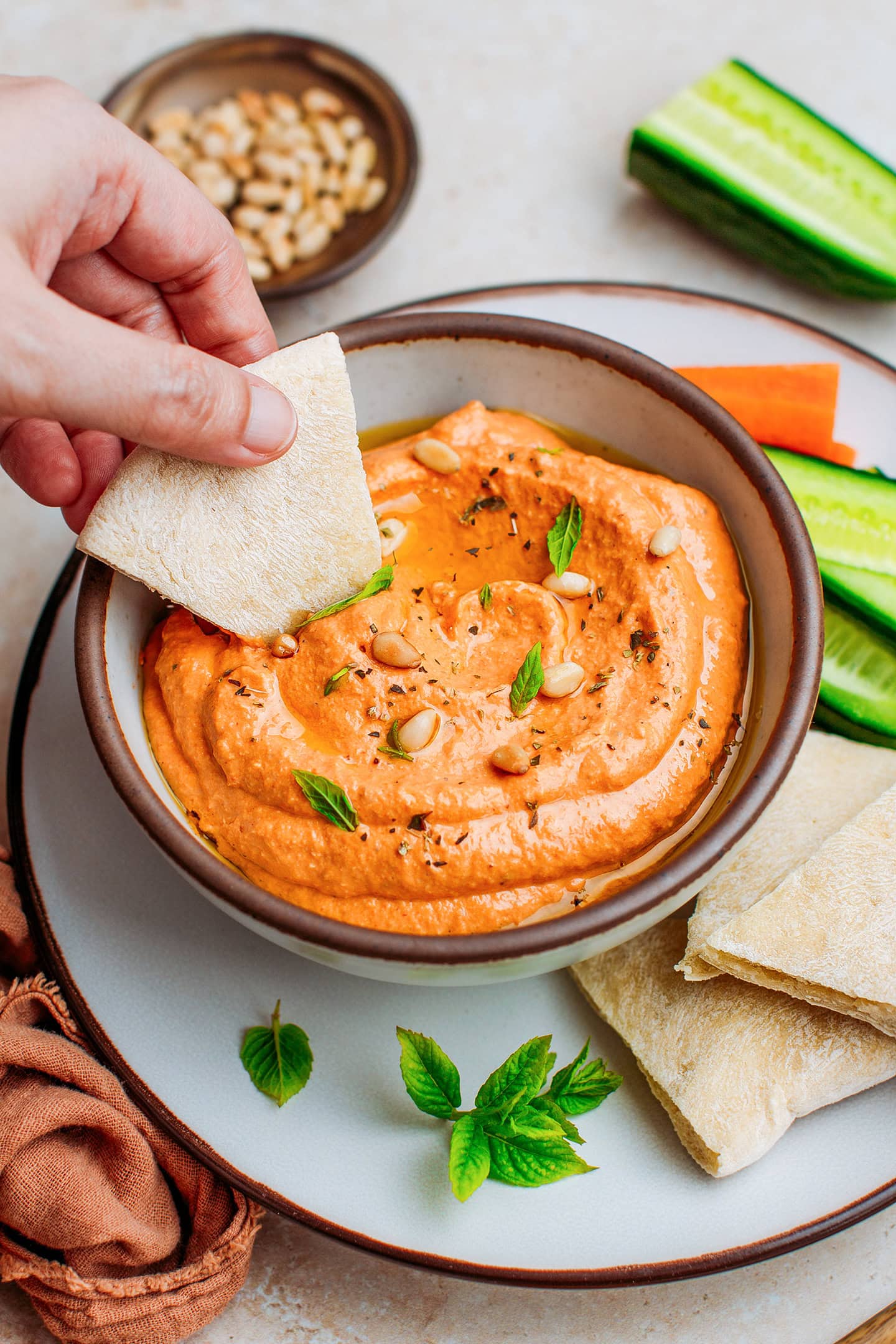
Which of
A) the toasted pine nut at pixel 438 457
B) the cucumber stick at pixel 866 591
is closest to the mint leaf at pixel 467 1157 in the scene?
the toasted pine nut at pixel 438 457

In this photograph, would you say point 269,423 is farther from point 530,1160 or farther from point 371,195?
point 371,195

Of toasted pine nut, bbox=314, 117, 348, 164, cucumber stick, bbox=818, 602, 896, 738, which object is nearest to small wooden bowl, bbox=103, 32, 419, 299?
toasted pine nut, bbox=314, 117, 348, 164

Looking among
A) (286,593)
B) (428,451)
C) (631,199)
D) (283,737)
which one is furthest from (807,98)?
(283,737)

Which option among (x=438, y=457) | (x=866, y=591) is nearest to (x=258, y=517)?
(x=438, y=457)

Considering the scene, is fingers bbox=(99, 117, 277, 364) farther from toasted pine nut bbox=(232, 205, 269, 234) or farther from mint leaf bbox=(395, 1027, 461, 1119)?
mint leaf bbox=(395, 1027, 461, 1119)

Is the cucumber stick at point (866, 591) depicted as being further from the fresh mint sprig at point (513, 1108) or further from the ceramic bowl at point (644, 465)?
the fresh mint sprig at point (513, 1108)

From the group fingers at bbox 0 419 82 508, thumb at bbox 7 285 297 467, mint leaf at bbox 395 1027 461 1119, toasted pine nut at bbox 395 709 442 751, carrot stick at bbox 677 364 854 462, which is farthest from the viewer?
carrot stick at bbox 677 364 854 462

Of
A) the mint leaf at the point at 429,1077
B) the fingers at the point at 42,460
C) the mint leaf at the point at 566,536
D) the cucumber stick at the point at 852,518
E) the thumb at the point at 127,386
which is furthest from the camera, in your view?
the cucumber stick at the point at 852,518
